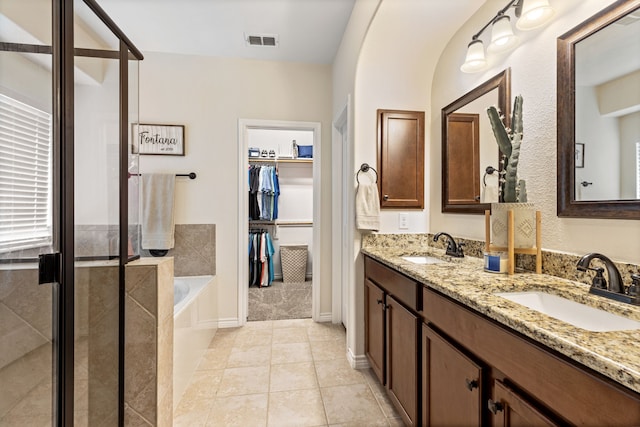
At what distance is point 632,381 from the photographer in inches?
19.0

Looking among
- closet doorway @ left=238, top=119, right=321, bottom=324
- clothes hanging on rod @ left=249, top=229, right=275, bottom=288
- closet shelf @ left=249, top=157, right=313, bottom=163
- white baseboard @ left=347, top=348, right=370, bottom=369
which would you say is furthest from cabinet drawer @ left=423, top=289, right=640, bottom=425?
closet shelf @ left=249, top=157, right=313, bottom=163

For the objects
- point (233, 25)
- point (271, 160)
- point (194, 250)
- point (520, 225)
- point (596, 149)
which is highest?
point (233, 25)

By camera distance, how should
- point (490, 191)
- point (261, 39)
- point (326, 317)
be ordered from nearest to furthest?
point (490, 191)
point (261, 39)
point (326, 317)

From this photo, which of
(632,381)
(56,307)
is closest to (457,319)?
(632,381)

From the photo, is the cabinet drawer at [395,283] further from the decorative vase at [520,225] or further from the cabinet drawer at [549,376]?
the decorative vase at [520,225]

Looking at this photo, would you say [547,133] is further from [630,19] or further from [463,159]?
[463,159]

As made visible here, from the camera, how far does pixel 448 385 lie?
1043mm

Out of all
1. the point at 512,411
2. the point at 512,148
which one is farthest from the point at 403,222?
the point at 512,411

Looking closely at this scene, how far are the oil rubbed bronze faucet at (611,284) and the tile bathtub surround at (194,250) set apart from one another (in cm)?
270

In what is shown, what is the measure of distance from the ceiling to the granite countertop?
6.57 ft

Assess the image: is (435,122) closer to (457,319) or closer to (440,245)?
(440,245)

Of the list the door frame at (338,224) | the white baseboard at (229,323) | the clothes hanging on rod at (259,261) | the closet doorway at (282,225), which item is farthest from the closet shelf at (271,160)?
the white baseboard at (229,323)

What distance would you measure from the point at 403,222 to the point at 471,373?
126cm

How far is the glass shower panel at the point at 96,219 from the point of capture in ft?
3.65
